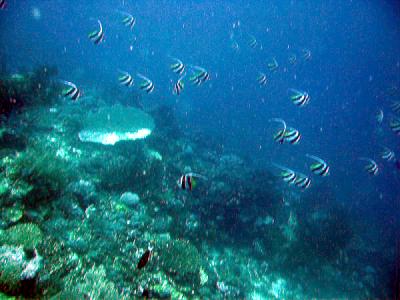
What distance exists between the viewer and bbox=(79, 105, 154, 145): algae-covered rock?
8523mm

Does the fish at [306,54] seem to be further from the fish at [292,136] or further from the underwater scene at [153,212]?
the fish at [292,136]

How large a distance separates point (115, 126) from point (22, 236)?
209 inches

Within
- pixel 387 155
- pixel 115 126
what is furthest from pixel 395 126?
pixel 115 126

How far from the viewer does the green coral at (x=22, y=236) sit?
13.2ft

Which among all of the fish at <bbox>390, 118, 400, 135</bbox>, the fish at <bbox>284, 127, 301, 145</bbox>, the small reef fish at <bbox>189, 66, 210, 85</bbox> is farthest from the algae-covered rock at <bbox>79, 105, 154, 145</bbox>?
the fish at <bbox>390, 118, 400, 135</bbox>

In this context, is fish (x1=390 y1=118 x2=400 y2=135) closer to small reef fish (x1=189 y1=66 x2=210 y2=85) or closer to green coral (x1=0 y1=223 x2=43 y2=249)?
small reef fish (x1=189 y1=66 x2=210 y2=85)

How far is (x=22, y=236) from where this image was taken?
13.6 feet

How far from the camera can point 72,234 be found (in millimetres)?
5293

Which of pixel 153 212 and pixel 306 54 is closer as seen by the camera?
pixel 153 212

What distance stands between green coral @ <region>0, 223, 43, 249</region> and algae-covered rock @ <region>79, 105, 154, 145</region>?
4.25m

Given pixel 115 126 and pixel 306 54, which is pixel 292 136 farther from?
pixel 306 54

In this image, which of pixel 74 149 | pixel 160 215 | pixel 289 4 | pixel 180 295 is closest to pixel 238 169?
pixel 160 215

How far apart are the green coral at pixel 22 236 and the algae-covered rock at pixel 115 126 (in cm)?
425

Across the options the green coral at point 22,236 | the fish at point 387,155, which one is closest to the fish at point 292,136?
the fish at point 387,155
